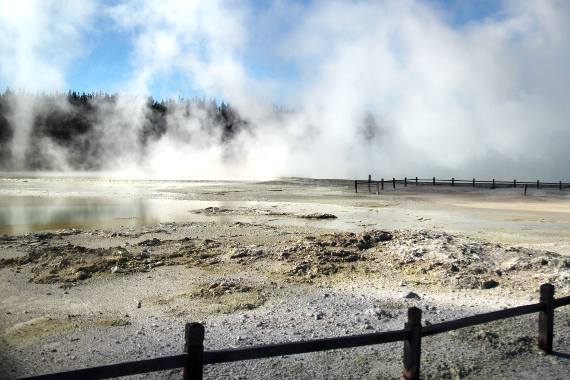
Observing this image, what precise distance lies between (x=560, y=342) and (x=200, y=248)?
6.83m

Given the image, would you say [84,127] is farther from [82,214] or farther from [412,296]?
[412,296]

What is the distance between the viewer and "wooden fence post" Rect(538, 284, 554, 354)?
13.1ft

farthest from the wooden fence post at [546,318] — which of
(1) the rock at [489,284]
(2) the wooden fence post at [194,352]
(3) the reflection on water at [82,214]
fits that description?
(3) the reflection on water at [82,214]

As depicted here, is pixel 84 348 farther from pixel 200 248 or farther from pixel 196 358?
pixel 200 248

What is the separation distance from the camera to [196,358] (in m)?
2.76

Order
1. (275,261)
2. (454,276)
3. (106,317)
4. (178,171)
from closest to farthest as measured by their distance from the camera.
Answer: (106,317) < (454,276) < (275,261) < (178,171)

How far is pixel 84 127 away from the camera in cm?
6600

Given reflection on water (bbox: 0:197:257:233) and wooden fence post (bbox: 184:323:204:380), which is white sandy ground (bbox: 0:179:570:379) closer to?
wooden fence post (bbox: 184:323:204:380)

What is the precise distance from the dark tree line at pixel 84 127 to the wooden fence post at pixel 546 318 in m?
52.0

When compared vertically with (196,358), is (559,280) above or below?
below

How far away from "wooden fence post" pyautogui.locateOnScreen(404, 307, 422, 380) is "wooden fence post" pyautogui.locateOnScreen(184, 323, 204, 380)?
5.14ft

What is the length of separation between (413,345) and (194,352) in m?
1.69

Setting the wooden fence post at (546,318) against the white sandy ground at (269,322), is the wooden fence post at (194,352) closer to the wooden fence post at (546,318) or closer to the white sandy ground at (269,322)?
the white sandy ground at (269,322)

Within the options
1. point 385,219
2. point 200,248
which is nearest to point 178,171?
point 385,219
